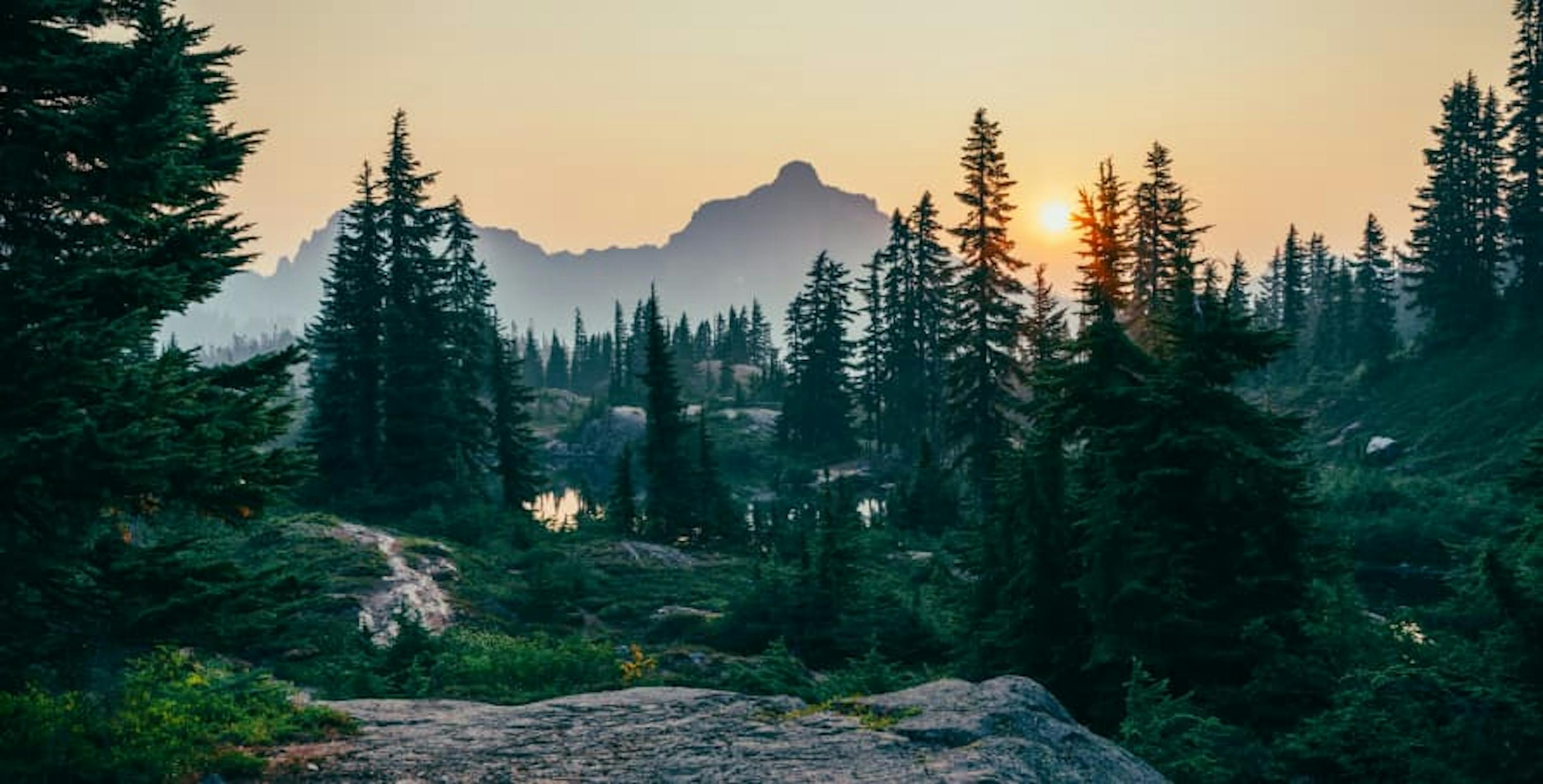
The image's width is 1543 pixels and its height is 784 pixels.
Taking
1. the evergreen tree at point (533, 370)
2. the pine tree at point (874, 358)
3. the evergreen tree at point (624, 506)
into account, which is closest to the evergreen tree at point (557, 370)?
the evergreen tree at point (533, 370)

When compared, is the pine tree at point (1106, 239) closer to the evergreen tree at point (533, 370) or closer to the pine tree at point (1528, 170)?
the pine tree at point (1528, 170)

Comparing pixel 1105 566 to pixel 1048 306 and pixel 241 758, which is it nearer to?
pixel 241 758

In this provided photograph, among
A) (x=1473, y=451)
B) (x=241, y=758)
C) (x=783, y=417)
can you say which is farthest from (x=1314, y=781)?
(x=783, y=417)

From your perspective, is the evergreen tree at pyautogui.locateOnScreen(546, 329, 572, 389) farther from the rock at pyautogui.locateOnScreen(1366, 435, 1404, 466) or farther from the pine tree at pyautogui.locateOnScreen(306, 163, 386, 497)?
the rock at pyautogui.locateOnScreen(1366, 435, 1404, 466)

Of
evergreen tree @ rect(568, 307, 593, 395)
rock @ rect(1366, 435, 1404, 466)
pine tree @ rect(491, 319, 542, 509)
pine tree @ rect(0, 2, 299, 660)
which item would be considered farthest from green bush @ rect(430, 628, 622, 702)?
evergreen tree @ rect(568, 307, 593, 395)

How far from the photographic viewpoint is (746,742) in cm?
798

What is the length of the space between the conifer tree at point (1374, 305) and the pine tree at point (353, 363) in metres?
65.0

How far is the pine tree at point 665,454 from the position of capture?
128 ft

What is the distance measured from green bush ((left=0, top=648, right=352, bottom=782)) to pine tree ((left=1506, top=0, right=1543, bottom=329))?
67.0 meters

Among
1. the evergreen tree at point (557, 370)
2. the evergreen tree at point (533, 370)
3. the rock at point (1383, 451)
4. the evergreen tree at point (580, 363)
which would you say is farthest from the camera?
the evergreen tree at point (533, 370)

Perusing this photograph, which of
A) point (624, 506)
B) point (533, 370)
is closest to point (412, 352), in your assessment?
point (624, 506)

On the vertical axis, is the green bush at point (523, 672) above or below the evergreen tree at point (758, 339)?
below

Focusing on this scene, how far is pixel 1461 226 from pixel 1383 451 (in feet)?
70.7

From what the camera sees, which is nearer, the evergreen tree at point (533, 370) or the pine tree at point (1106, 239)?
the pine tree at point (1106, 239)
